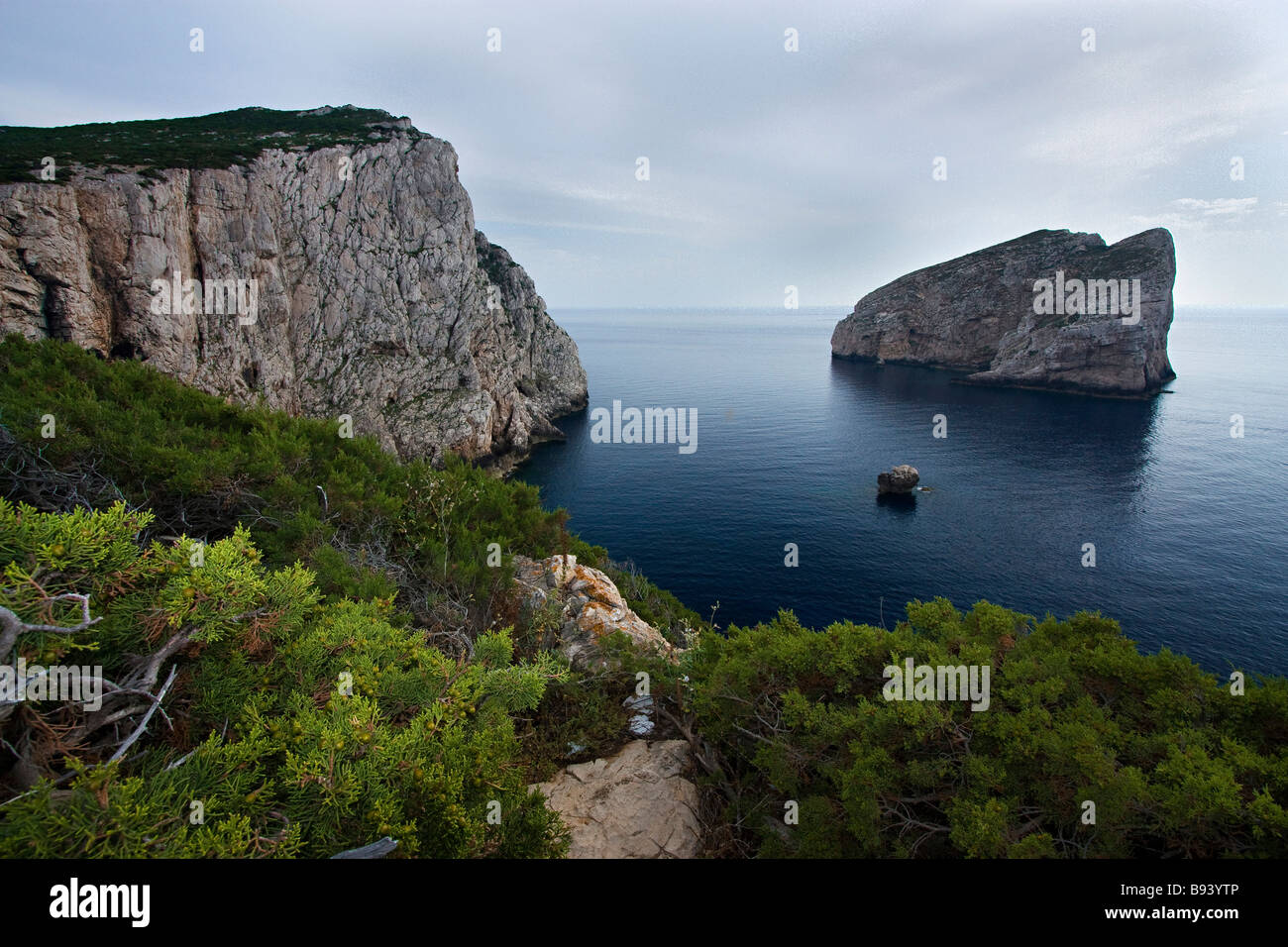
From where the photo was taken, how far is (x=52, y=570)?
3812 mm

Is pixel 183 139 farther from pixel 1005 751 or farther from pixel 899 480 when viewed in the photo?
pixel 899 480

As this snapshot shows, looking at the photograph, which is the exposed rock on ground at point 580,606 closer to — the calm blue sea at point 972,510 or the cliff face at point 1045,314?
the calm blue sea at point 972,510

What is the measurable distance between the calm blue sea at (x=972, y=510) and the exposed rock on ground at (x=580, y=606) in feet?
58.2

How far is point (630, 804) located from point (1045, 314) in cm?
12607

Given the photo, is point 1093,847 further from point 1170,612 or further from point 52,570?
point 1170,612

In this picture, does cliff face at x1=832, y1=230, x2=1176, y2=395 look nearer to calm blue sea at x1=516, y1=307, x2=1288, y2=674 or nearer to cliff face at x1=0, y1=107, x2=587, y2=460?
calm blue sea at x1=516, y1=307, x2=1288, y2=674

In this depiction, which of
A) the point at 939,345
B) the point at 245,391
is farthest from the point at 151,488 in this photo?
the point at 939,345

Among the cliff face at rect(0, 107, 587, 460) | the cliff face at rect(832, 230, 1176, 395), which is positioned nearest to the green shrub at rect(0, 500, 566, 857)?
the cliff face at rect(0, 107, 587, 460)

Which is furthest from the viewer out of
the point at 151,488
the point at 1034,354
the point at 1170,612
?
the point at 1034,354

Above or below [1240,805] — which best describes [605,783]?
below

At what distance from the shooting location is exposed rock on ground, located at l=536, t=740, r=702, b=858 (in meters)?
5.83

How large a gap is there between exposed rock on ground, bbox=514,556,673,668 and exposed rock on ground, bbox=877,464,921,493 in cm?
4033
